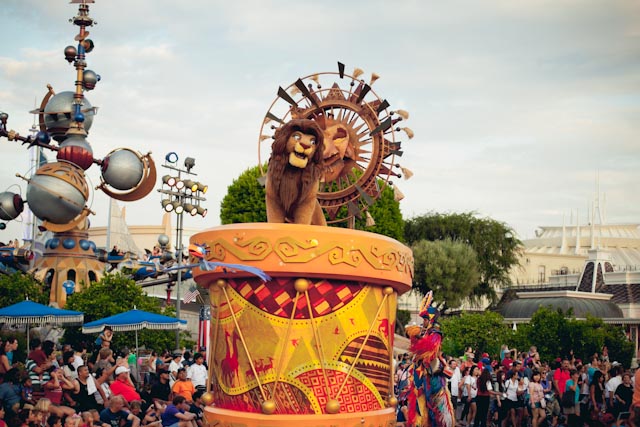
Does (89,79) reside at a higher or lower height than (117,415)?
higher

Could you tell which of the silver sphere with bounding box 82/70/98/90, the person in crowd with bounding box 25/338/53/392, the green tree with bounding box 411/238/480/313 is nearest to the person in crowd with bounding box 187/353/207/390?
the person in crowd with bounding box 25/338/53/392

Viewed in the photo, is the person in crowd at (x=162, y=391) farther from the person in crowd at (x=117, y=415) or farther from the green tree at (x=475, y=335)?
the green tree at (x=475, y=335)

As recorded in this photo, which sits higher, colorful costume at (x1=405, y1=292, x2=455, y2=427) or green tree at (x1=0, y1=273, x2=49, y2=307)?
green tree at (x1=0, y1=273, x2=49, y2=307)

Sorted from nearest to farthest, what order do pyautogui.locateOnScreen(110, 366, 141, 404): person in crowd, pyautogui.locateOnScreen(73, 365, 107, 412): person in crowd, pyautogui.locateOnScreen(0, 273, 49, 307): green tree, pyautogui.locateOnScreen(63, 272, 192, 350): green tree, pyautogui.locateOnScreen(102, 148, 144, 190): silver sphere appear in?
pyautogui.locateOnScreen(73, 365, 107, 412): person in crowd, pyautogui.locateOnScreen(110, 366, 141, 404): person in crowd, pyautogui.locateOnScreen(63, 272, 192, 350): green tree, pyautogui.locateOnScreen(0, 273, 49, 307): green tree, pyautogui.locateOnScreen(102, 148, 144, 190): silver sphere

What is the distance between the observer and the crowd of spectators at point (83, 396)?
11.2 meters

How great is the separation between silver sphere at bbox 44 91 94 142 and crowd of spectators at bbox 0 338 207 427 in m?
15.0

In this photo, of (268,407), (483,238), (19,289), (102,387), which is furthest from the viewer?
(483,238)

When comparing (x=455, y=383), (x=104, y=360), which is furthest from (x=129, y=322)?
(x=455, y=383)

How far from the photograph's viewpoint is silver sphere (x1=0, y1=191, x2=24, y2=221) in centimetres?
3019

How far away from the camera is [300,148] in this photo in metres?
7.85

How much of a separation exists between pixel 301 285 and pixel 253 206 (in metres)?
37.6

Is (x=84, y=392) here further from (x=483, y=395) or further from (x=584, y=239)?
(x=584, y=239)

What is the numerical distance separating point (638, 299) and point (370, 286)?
56364mm

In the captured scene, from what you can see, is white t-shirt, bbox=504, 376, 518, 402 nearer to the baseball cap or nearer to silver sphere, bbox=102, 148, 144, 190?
the baseball cap
